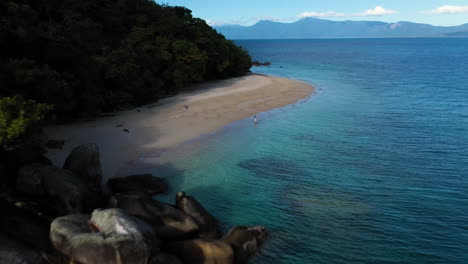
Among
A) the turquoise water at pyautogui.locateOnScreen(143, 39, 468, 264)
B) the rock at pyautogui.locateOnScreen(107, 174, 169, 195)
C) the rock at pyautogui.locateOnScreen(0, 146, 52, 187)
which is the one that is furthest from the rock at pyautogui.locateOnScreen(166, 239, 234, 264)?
the rock at pyautogui.locateOnScreen(0, 146, 52, 187)

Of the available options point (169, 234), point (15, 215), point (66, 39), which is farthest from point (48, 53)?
point (169, 234)

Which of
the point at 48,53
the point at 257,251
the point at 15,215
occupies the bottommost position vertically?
the point at 257,251

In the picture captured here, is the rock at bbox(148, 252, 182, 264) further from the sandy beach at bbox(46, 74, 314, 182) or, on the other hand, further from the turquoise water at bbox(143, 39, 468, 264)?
the sandy beach at bbox(46, 74, 314, 182)

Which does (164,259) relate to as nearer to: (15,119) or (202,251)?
(202,251)

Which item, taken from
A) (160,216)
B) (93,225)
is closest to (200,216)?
(160,216)

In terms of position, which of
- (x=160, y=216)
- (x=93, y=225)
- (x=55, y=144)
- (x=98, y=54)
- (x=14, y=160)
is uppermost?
(x=98, y=54)

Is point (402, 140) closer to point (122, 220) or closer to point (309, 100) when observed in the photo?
point (309, 100)

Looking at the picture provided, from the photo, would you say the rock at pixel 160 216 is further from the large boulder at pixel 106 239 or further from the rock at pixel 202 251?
the large boulder at pixel 106 239
